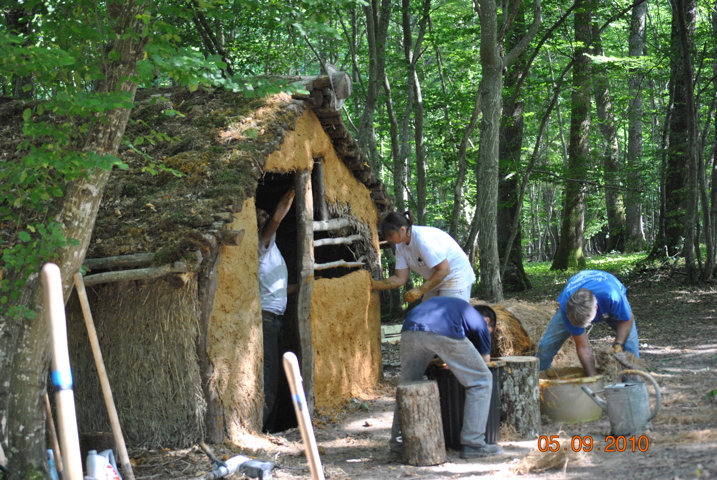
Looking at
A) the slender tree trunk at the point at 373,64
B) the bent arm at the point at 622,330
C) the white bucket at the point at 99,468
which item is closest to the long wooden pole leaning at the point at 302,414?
the white bucket at the point at 99,468

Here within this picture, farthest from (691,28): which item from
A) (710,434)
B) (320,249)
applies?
(710,434)

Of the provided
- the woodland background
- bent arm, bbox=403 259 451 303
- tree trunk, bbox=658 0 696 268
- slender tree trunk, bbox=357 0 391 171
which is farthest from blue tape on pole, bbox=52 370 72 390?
tree trunk, bbox=658 0 696 268

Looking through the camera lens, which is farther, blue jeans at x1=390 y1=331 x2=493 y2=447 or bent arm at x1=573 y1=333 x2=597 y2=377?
bent arm at x1=573 y1=333 x2=597 y2=377

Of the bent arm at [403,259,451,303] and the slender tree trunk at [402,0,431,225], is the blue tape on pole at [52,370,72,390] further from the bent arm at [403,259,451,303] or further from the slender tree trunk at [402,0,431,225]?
the slender tree trunk at [402,0,431,225]

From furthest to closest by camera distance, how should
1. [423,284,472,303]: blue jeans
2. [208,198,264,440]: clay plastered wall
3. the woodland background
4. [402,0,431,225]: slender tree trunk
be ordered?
[402,0,431,225]: slender tree trunk
[423,284,472,303]: blue jeans
[208,198,264,440]: clay plastered wall
the woodland background

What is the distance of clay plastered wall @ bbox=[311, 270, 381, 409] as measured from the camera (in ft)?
22.1

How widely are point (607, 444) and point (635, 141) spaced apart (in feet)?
49.7

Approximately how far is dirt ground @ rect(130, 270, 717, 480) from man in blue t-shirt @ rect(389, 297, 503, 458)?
7.7 inches

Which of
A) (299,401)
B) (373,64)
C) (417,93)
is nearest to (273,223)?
(299,401)

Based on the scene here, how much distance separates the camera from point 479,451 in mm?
4906

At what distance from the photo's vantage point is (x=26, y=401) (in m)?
3.87

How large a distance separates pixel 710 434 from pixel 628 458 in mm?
673

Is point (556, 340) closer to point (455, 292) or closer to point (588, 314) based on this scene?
point (588, 314)

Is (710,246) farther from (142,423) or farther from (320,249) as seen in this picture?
(142,423)
